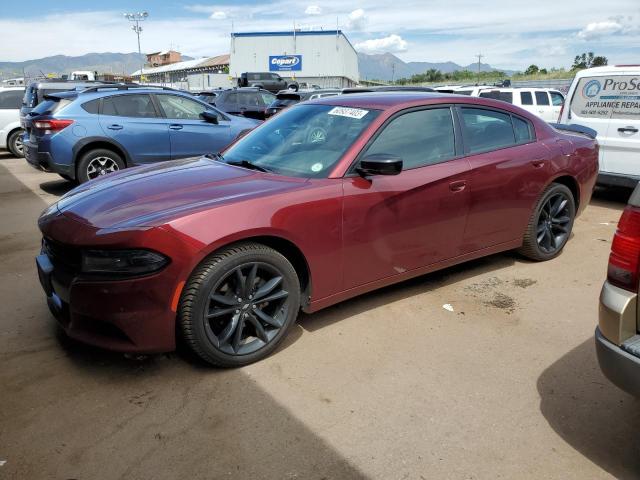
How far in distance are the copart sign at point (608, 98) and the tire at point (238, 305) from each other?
5685 millimetres

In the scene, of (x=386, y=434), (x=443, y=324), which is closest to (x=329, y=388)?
(x=386, y=434)

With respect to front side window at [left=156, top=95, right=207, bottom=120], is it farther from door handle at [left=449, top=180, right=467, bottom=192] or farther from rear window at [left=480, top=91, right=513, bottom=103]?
rear window at [left=480, top=91, right=513, bottom=103]

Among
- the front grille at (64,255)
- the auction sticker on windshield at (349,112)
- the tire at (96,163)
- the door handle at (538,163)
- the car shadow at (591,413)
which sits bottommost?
the car shadow at (591,413)

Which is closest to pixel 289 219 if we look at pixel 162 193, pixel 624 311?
pixel 162 193

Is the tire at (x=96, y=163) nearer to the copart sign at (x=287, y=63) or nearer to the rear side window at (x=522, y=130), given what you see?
the rear side window at (x=522, y=130)

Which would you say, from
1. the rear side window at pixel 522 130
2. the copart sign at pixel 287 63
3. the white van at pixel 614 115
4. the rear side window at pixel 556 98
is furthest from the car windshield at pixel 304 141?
the copart sign at pixel 287 63

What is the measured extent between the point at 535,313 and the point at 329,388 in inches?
73.8

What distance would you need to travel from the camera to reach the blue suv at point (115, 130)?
774 cm

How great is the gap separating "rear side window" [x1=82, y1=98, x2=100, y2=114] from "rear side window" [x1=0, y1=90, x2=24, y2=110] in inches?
241

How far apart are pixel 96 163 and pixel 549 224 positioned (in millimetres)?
6481

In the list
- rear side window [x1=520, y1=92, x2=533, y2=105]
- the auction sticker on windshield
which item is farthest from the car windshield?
rear side window [x1=520, y1=92, x2=533, y2=105]

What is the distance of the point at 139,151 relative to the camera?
8172 mm

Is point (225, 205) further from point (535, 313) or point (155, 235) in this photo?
point (535, 313)

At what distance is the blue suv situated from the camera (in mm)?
7738
